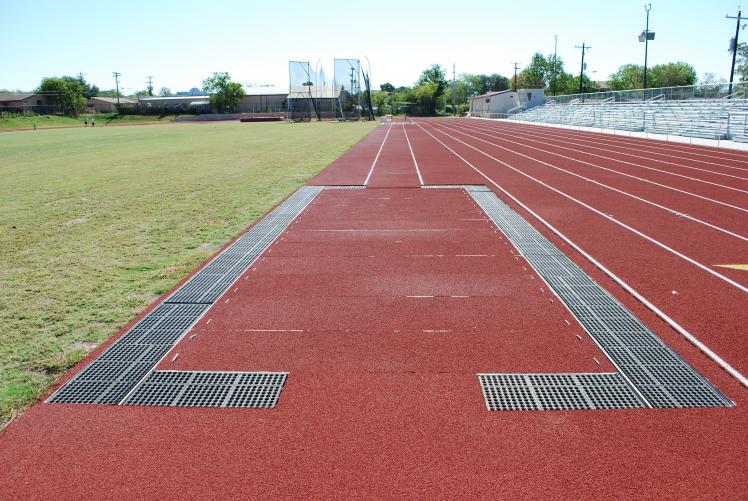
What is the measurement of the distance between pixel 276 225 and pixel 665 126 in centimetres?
2966

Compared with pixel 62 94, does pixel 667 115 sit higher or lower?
lower

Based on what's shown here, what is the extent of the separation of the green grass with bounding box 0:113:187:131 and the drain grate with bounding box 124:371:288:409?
233 feet

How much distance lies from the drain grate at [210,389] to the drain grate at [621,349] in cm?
179

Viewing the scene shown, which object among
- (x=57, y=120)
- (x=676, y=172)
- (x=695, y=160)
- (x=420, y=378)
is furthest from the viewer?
(x=57, y=120)

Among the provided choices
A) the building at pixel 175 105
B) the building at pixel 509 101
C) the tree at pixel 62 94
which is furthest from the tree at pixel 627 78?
the tree at pixel 62 94

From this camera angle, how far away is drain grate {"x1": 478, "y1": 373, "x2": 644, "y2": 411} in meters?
3.97

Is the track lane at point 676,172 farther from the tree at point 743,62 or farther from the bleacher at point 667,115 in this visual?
the tree at point 743,62

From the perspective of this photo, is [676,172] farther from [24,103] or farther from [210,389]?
[24,103]

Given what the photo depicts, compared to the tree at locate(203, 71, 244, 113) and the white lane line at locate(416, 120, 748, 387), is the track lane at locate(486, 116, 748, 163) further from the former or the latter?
the tree at locate(203, 71, 244, 113)

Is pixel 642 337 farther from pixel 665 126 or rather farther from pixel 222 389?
pixel 665 126

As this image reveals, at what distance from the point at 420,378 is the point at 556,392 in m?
1.04

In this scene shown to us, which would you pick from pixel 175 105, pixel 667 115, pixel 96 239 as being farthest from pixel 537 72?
pixel 96 239

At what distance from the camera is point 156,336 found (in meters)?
5.23

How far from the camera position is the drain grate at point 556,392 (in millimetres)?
3971
